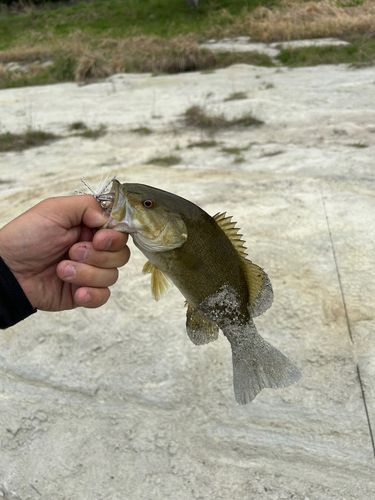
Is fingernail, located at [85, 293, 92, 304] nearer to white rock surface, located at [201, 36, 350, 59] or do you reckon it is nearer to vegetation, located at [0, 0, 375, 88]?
vegetation, located at [0, 0, 375, 88]

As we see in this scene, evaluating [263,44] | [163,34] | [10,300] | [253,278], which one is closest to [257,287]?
[253,278]

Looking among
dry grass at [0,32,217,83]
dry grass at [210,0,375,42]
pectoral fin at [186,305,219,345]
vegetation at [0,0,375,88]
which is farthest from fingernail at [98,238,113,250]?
dry grass at [210,0,375,42]

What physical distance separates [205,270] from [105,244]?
19.6 inches

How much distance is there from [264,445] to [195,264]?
5.87 ft

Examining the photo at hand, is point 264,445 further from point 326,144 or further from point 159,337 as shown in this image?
point 326,144

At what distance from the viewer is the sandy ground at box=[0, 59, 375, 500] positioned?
105 inches

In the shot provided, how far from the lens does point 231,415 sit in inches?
118

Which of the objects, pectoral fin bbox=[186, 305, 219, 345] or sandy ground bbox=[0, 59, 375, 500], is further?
sandy ground bbox=[0, 59, 375, 500]

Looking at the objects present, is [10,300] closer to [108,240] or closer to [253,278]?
[108,240]

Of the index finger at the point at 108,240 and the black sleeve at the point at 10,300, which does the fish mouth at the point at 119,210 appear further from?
the black sleeve at the point at 10,300

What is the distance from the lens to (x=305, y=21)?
14883mm

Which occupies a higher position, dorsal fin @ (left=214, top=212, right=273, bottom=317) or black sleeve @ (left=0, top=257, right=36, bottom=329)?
dorsal fin @ (left=214, top=212, right=273, bottom=317)

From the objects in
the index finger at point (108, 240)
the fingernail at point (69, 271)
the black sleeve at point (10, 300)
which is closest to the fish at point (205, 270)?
the index finger at point (108, 240)

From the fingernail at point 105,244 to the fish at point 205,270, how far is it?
0.46 ft
